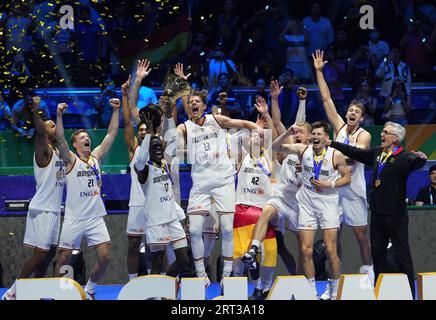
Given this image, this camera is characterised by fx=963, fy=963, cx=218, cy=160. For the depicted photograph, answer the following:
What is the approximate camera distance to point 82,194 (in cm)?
1096

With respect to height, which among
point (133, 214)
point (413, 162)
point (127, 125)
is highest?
point (127, 125)

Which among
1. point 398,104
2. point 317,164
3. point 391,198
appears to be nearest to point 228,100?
point 398,104

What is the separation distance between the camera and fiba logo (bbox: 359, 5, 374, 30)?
1630 centimetres

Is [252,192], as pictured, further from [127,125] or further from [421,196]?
[421,196]

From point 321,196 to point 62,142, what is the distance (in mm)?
2971

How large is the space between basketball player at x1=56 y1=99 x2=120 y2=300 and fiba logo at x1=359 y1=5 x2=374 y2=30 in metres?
6.87

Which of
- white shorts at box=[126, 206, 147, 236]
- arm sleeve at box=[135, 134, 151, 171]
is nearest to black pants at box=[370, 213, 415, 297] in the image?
arm sleeve at box=[135, 134, 151, 171]

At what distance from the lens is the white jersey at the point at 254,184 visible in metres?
11.4

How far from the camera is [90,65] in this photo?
51.0 ft

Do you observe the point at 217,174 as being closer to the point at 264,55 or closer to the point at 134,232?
the point at 134,232

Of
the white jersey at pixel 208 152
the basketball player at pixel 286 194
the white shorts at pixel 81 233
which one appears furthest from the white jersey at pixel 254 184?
the white shorts at pixel 81 233

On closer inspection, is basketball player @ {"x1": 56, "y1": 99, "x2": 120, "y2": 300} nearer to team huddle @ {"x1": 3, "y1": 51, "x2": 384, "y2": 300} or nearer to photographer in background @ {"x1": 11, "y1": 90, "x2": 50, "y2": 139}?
team huddle @ {"x1": 3, "y1": 51, "x2": 384, "y2": 300}
